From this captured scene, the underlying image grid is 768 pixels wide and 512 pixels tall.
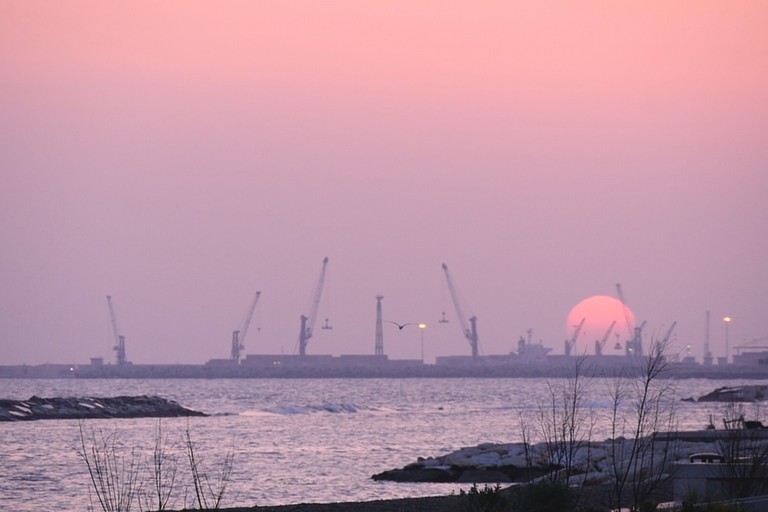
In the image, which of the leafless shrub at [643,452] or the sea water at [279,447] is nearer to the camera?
the leafless shrub at [643,452]

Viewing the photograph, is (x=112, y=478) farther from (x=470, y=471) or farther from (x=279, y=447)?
(x=279, y=447)

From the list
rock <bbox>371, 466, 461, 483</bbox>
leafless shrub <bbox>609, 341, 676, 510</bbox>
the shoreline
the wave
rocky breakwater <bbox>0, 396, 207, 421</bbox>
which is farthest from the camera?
the wave

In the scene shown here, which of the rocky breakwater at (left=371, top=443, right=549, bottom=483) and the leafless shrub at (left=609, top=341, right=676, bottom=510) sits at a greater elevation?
the leafless shrub at (left=609, top=341, right=676, bottom=510)

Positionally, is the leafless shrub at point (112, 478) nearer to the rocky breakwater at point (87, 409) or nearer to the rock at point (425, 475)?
the rock at point (425, 475)

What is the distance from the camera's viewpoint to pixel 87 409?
67.2 m

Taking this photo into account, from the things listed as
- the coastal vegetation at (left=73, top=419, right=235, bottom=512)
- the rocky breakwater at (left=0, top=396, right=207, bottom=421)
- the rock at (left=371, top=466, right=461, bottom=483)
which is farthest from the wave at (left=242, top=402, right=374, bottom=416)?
the rock at (left=371, top=466, right=461, bottom=483)

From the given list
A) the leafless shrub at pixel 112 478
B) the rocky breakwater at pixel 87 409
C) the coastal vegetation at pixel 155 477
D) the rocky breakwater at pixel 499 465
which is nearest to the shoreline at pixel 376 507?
the coastal vegetation at pixel 155 477

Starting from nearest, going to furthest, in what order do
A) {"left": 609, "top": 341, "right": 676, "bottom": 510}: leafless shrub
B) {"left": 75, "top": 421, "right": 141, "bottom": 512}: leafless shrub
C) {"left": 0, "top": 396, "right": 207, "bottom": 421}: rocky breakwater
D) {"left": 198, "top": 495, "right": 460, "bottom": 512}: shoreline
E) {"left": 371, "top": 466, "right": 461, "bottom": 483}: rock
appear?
{"left": 75, "top": 421, "right": 141, "bottom": 512}: leafless shrub, {"left": 609, "top": 341, "right": 676, "bottom": 510}: leafless shrub, {"left": 198, "top": 495, "right": 460, "bottom": 512}: shoreline, {"left": 371, "top": 466, "right": 461, "bottom": 483}: rock, {"left": 0, "top": 396, "right": 207, "bottom": 421}: rocky breakwater

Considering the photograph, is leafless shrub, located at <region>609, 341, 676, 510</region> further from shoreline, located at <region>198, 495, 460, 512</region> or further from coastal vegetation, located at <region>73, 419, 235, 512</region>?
coastal vegetation, located at <region>73, 419, 235, 512</region>

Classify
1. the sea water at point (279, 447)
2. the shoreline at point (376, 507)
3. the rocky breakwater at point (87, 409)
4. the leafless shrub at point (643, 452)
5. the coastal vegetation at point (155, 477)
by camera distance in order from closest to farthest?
the leafless shrub at point (643, 452) < the shoreline at point (376, 507) < the coastal vegetation at point (155, 477) < the sea water at point (279, 447) < the rocky breakwater at point (87, 409)

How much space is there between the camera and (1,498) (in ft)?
84.5

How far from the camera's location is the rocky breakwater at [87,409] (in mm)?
62181

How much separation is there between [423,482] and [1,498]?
9.20m

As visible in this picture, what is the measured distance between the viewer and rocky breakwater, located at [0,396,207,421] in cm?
6218
